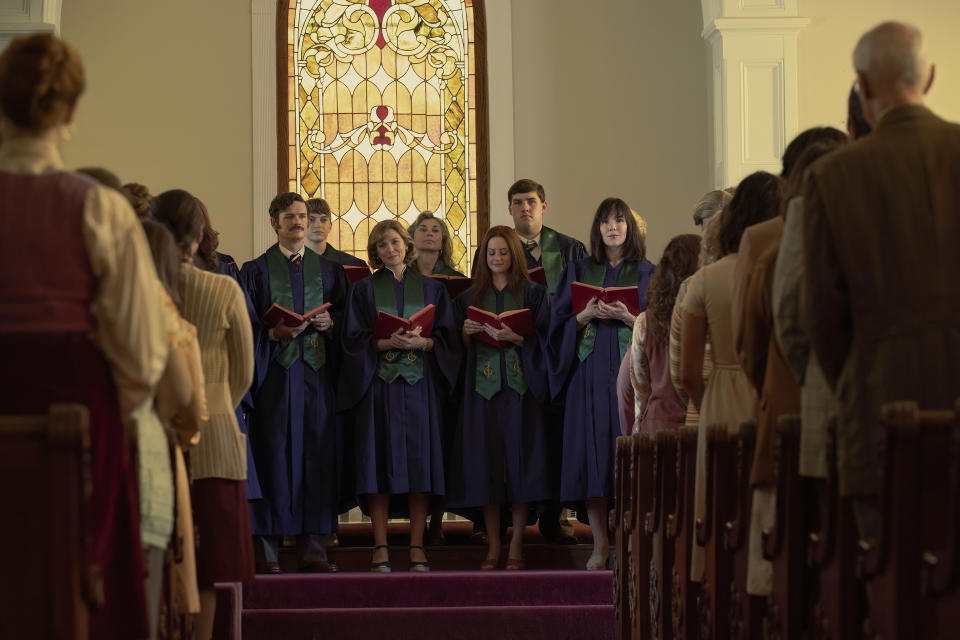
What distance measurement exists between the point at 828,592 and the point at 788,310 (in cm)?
65

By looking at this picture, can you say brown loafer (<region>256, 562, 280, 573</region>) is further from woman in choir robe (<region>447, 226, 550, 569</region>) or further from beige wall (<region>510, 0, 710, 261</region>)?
beige wall (<region>510, 0, 710, 261</region>)

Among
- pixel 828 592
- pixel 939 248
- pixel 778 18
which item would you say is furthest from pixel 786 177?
pixel 778 18

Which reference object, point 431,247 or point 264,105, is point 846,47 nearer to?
point 431,247

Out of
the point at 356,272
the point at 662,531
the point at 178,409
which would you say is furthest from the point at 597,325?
the point at 178,409

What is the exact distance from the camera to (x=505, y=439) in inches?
291

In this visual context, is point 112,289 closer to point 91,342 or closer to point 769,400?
point 91,342

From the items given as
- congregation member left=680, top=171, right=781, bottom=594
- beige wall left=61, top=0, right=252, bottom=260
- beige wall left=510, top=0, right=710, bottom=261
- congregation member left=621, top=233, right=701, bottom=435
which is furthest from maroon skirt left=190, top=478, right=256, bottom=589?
beige wall left=510, top=0, right=710, bottom=261

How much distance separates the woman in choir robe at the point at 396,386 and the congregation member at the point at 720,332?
2.75m

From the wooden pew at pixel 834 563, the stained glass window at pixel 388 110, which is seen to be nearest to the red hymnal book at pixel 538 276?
the stained glass window at pixel 388 110

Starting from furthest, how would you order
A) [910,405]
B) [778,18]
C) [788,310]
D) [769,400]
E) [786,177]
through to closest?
[778,18] < [786,177] < [769,400] < [788,310] < [910,405]

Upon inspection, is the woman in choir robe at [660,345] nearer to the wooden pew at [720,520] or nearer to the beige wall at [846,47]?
the wooden pew at [720,520]

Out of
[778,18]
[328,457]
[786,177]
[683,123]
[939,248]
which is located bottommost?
[328,457]

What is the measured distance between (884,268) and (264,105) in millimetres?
8626

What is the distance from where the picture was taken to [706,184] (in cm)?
1091
